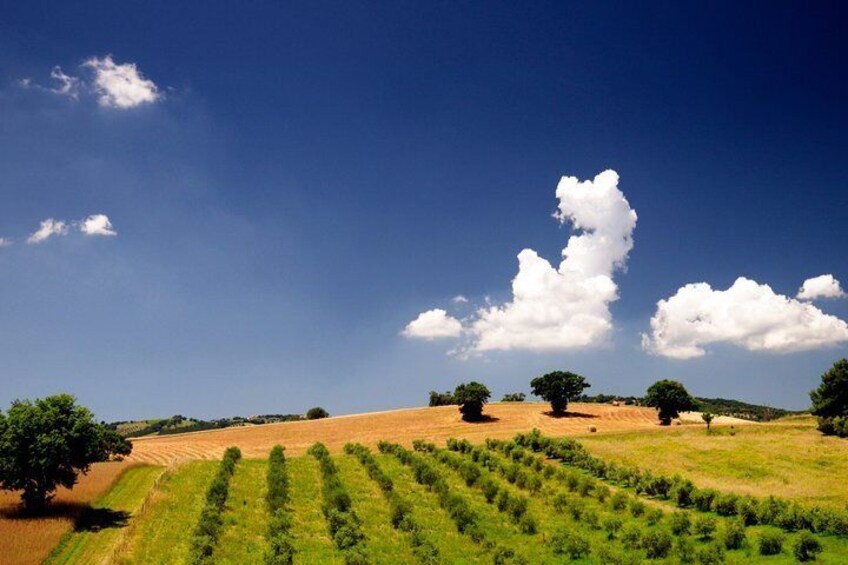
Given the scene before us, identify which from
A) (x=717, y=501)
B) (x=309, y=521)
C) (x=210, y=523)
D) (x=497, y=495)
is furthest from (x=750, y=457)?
(x=210, y=523)

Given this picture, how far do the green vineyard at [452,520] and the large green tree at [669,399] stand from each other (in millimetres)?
44938

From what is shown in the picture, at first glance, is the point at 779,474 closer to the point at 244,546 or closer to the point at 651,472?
the point at 651,472

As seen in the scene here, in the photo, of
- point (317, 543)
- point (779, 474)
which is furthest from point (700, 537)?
point (317, 543)

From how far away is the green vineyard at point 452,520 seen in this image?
3262cm

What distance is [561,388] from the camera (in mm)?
107312

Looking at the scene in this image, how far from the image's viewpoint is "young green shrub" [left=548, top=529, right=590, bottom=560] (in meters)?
33.3

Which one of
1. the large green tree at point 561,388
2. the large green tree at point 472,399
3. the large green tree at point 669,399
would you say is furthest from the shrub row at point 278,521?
the large green tree at point 669,399

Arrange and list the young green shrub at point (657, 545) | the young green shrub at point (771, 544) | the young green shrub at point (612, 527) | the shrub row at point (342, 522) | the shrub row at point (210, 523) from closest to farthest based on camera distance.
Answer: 1. the young green shrub at point (771, 544)
2. the young green shrub at point (657, 545)
3. the shrub row at point (210, 523)
4. the shrub row at point (342, 522)
5. the young green shrub at point (612, 527)

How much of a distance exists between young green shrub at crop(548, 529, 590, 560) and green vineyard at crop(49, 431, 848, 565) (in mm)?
72

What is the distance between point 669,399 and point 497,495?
61329 millimetres

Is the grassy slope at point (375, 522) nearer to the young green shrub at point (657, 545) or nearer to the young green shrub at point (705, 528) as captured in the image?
the young green shrub at point (657, 545)

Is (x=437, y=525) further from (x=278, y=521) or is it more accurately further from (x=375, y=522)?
(x=278, y=521)

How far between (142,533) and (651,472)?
4579 cm

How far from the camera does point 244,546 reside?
3566cm
